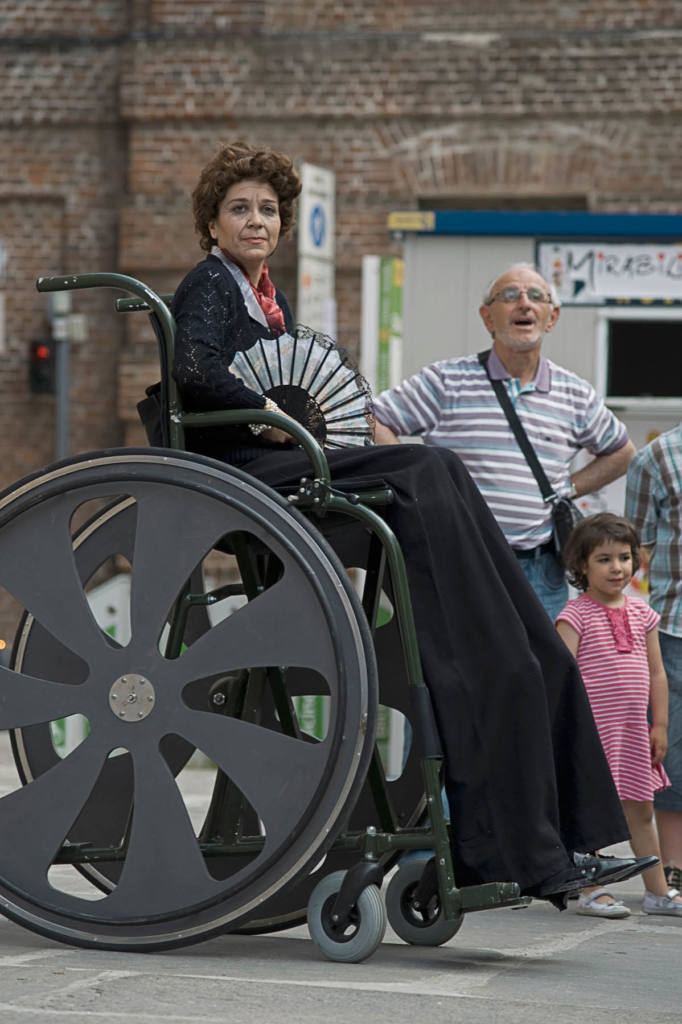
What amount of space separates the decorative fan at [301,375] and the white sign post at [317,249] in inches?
414

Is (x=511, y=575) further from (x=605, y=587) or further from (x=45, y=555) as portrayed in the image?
(x=605, y=587)

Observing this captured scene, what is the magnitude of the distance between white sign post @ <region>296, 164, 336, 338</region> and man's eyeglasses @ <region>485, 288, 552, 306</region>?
8952mm

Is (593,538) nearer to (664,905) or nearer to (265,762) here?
(664,905)

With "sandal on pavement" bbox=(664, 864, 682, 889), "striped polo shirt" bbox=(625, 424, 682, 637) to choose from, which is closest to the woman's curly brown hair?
"striped polo shirt" bbox=(625, 424, 682, 637)

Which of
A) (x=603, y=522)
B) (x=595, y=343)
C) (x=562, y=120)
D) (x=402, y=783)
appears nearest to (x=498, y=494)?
(x=603, y=522)

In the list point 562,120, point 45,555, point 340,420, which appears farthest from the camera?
point 562,120

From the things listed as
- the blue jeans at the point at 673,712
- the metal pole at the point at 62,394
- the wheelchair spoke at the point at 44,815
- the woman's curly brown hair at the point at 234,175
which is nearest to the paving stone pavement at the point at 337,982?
the wheelchair spoke at the point at 44,815

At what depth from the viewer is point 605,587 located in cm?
576

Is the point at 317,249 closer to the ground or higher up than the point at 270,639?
higher up

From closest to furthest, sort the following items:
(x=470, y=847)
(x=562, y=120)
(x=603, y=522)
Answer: (x=470, y=847)
(x=603, y=522)
(x=562, y=120)

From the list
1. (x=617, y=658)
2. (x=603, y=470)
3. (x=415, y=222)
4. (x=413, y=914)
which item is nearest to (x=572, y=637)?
(x=617, y=658)

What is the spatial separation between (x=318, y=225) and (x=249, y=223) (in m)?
11.0

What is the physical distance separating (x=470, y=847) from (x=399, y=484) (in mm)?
764

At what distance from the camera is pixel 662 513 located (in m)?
6.10
